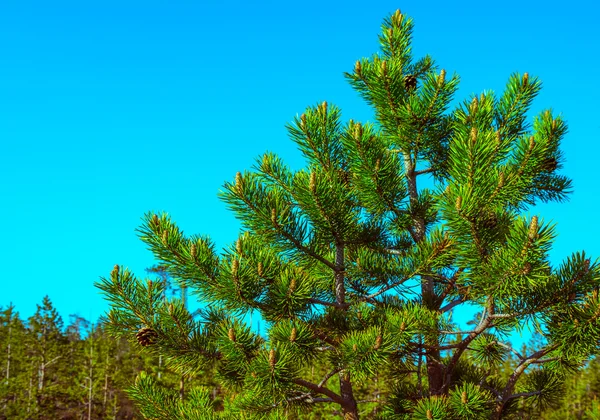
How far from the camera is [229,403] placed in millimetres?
9359

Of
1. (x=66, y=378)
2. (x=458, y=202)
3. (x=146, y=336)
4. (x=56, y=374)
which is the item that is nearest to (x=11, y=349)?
(x=56, y=374)

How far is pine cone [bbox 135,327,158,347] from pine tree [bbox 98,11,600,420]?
19 millimetres

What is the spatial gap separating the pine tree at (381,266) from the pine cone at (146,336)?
2cm

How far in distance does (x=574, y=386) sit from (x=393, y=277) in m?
32.6

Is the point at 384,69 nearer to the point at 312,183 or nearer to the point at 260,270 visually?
the point at 312,183

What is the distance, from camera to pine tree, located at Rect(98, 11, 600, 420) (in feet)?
23.7

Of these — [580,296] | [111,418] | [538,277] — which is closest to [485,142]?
[538,277]

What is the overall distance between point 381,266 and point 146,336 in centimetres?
300

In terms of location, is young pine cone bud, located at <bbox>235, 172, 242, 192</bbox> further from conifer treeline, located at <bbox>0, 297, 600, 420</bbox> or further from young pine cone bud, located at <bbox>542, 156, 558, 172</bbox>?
conifer treeline, located at <bbox>0, 297, 600, 420</bbox>

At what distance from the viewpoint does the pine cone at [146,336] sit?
7.87m

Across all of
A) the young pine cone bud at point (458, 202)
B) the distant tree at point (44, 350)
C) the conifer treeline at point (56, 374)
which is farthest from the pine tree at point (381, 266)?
the distant tree at point (44, 350)

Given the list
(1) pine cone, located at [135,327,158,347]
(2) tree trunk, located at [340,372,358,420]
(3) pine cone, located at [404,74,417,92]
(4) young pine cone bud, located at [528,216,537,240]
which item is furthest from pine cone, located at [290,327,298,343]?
(3) pine cone, located at [404,74,417,92]

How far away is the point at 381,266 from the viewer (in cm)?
860

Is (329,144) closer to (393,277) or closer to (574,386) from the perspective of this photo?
(393,277)
